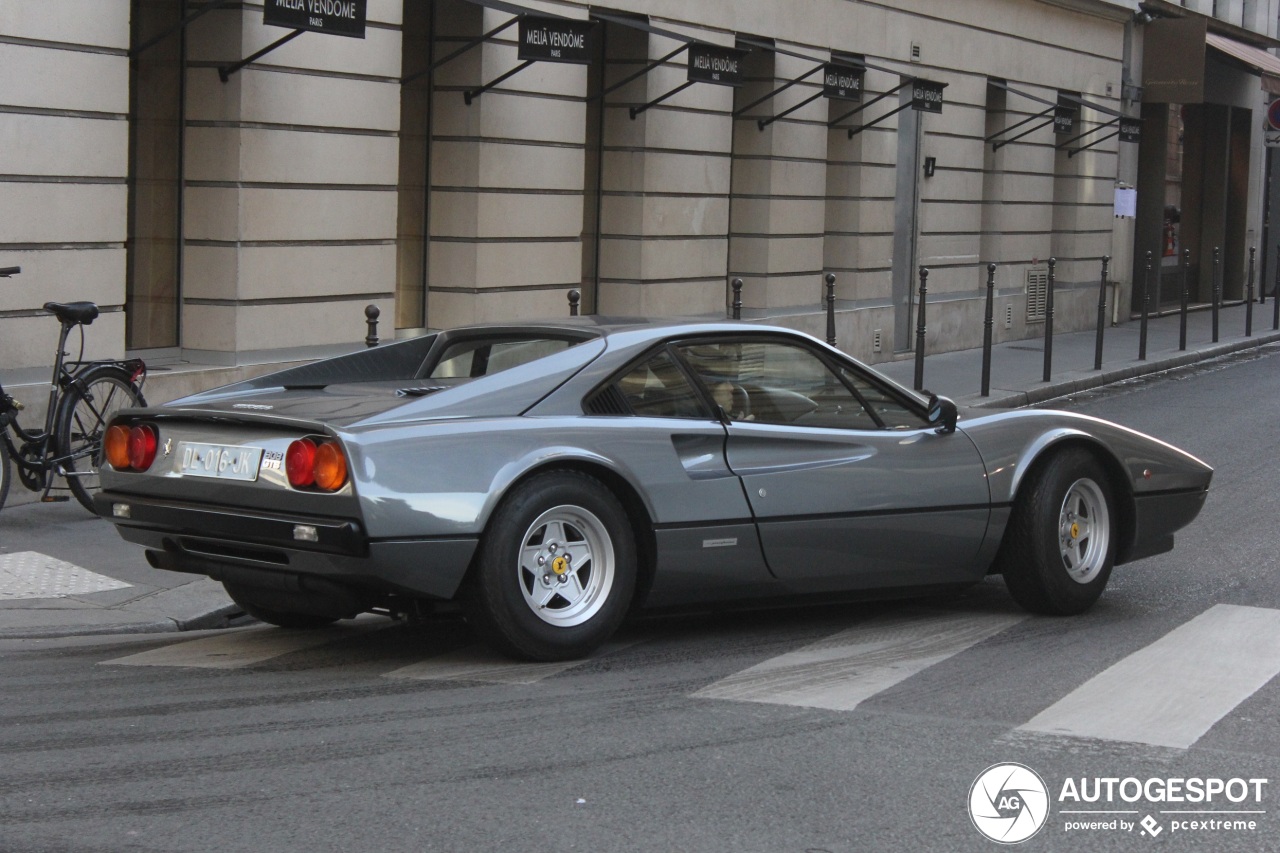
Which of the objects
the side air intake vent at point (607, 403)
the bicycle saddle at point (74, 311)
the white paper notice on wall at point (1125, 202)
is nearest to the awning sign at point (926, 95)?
the white paper notice on wall at point (1125, 202)

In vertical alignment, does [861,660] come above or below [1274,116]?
below

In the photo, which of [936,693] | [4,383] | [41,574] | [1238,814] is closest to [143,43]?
[4,383]

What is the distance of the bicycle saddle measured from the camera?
9.48 meters

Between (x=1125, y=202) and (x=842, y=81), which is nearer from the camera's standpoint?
(x=842, y=81)

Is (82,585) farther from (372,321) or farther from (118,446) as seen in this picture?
(372,321)

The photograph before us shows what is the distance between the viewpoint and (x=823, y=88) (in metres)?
18.6

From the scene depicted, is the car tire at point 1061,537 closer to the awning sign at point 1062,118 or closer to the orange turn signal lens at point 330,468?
the orange turn signal lens at point 330,468

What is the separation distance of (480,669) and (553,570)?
42 centimetres

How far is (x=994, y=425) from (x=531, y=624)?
90.2 inches

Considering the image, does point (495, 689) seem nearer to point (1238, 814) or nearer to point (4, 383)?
point (1238, 814)

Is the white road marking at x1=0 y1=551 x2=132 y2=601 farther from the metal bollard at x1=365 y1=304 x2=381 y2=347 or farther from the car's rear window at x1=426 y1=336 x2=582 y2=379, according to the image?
the metal bollard at x1=365 y1=304 x2=381 y2=347

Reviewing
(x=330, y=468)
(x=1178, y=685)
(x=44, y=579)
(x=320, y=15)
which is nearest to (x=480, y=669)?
(x=330, y=468)

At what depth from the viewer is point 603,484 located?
606 cm

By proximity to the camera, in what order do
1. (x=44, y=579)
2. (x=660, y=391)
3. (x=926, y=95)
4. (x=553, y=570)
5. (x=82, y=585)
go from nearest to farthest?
(x=553, y=570) < (x=660, y=391) < (x=82, y=585) < (x=44, y=579) < (x=926, y=95)
